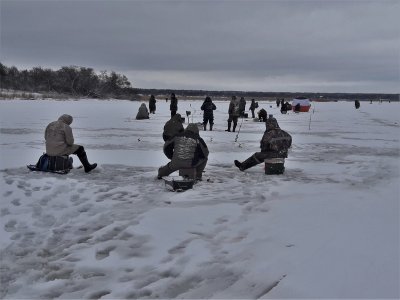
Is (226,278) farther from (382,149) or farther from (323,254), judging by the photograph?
(382,149)

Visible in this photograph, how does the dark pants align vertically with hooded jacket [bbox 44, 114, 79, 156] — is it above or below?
below

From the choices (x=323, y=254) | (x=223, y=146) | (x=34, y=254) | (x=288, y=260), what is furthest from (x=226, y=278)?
(x=223, y=146)

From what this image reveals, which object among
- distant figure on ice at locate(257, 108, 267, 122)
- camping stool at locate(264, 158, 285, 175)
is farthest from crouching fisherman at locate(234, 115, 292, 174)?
distant figure on ice at locate(257, 108, 267, 122)

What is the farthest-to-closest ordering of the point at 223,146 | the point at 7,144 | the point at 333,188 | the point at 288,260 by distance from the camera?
1. the point at 223,146
2. the point at 7,144
3. the point at 333,188
4. the point at 288,260

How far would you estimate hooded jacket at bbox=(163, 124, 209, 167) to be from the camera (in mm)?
8820

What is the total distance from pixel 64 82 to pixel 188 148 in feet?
303

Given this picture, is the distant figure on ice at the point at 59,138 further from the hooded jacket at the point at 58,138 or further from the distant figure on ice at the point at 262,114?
the distant figure on ice at the point at 262,114

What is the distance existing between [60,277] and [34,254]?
0.75 metres

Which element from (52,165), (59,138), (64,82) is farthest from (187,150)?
(64,82)

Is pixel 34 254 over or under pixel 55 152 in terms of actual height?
under

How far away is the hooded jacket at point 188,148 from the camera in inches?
347

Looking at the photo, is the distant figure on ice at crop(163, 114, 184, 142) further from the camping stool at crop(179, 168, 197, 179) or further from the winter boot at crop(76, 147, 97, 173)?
the winter boot at crop(76, 147, 97, 173)

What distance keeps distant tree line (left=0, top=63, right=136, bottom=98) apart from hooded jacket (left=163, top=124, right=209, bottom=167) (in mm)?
81780

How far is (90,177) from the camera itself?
30.5 ft
